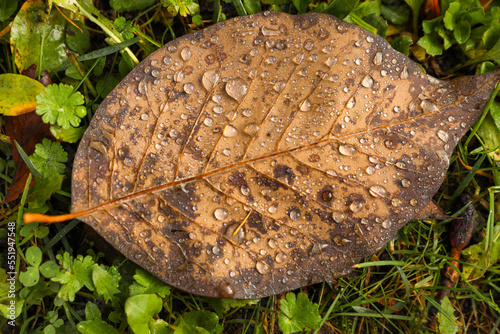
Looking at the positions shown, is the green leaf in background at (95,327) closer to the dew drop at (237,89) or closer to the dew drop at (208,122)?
the dew drop at (208,122)

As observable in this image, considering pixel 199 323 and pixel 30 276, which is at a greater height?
pixel 30 276

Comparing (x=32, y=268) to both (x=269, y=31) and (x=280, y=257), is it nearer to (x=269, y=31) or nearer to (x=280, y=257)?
(x=280, y=257)

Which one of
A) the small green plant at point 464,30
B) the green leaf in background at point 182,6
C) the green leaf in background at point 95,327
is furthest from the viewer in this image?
the small green plant at point 464,30

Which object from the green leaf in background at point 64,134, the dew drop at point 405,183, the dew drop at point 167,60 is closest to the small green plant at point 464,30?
the dew drop at point 405,183

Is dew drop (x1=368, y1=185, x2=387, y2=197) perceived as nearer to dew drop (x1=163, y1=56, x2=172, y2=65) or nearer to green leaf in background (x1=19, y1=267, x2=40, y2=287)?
dew drop (x1=163, y1=56, x2=172, y2=65)

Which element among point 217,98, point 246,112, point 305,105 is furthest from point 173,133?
point 305,105

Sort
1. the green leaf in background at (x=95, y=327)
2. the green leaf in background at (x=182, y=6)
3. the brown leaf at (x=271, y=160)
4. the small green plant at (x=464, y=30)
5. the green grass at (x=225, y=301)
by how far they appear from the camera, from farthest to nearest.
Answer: the small green plant at (x=464, y=30)
the green leaf in background at (x=182, y=6)
the green grass at (x=225, y=301)
the green leaf in background at (x=95, y=327)
the brown leaf at (x=271, y=160)

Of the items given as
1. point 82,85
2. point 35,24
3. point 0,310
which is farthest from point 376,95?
point 0,310
